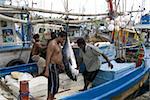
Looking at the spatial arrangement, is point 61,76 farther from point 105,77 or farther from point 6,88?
point 6,88

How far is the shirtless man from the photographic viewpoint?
488 cm

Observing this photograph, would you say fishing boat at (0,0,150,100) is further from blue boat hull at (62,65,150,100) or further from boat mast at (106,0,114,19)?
boat mast at (106,0,114,19)

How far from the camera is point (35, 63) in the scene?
271 inches

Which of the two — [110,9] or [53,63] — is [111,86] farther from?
[110,9]

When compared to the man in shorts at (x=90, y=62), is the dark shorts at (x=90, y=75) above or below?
below

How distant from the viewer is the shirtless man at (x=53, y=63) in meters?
4.88

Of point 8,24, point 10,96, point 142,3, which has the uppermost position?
point 142,3

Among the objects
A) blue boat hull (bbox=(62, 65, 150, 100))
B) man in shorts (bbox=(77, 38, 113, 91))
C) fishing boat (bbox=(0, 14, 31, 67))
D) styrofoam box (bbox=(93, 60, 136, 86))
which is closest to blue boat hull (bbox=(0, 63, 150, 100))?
blue boat hull (bbox=(62, 65, 150, 100))

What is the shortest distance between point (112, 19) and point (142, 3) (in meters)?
2.46

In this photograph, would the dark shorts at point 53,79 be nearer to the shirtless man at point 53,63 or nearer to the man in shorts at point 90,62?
the shirtless man at point 53,63

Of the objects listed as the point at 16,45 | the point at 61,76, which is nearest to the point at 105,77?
the point at 61,76

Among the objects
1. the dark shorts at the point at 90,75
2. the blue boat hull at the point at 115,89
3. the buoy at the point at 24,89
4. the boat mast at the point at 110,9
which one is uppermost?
the boat mast at the point at 110,9

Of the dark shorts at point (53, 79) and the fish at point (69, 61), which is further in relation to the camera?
the fish at point (69, 61)

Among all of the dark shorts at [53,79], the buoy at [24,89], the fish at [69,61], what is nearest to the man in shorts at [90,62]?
the fish at [69,61]
